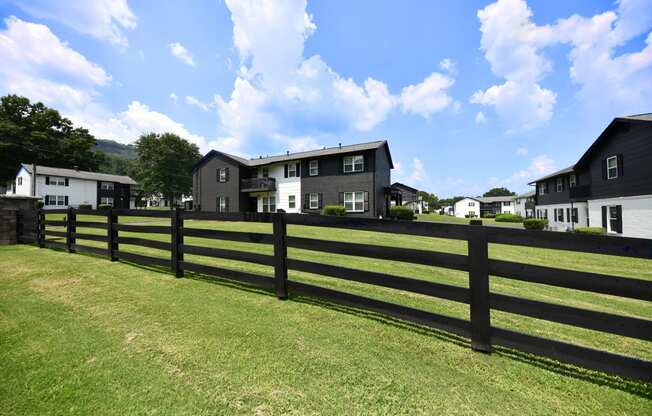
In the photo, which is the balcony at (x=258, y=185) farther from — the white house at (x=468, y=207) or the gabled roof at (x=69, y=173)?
the white house at (x=468, y=207)

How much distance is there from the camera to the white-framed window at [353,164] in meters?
21.5

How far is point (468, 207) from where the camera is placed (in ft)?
220

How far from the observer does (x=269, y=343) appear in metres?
2.93

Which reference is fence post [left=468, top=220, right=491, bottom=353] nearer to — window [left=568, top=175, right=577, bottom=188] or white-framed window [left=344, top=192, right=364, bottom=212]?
white-framed window [left=344, top=192, right=364, bottom=212]

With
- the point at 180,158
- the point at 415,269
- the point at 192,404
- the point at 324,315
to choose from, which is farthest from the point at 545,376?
the point at 180,158

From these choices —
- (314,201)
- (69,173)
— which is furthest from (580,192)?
(69,173)

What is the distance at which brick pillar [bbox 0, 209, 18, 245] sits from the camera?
28.9ft

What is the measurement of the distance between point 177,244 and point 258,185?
66.1ft

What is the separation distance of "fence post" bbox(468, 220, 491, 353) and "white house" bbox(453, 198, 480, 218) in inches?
2777

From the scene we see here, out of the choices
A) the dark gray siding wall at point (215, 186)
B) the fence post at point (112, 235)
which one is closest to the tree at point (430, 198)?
the dark gray siding wall at point (215, 186)

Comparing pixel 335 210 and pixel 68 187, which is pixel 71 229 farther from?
pixel 68 187

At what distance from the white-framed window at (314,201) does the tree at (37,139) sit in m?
53.2

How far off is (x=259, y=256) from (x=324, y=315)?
1548 mm

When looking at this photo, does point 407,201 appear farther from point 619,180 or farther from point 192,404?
point 192,404
